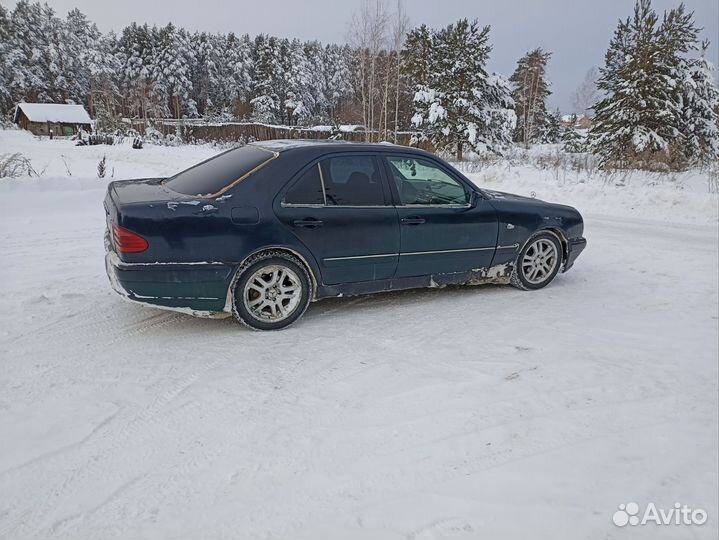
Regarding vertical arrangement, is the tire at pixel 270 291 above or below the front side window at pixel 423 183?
below

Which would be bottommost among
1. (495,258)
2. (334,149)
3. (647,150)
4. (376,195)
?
(495,258)

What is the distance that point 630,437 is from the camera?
2.85 meters

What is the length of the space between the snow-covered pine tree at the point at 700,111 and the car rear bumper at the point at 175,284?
23183mm

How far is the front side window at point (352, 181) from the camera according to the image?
169 inches

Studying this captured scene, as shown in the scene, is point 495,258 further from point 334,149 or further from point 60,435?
point 60,435

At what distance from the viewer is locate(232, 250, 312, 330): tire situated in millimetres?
4008

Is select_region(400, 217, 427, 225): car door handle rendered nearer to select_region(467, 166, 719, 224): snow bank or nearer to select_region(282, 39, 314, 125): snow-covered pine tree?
select_region(467, 166, 719, 224): snow bank

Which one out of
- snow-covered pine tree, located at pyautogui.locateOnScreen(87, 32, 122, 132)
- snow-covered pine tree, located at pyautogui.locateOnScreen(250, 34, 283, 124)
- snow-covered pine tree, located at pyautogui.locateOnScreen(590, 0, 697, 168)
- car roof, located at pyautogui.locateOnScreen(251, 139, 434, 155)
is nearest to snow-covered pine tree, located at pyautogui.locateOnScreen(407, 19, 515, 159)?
snow-covered pine tree, located at pyautogui.locateOnScreen(590, 0, 697, 168)

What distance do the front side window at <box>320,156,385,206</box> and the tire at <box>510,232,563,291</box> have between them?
1.84 metres

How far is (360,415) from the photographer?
2.96 meters

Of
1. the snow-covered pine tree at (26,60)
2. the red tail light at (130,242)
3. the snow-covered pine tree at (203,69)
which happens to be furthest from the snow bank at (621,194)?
the snow-covered pine tree at (26,60)

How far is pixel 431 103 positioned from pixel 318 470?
2695 centimetres

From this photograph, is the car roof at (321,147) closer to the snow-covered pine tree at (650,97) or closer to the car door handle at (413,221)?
the car door handle at (413,221)

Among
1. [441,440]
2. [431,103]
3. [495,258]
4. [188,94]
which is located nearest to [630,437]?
[441,440]
